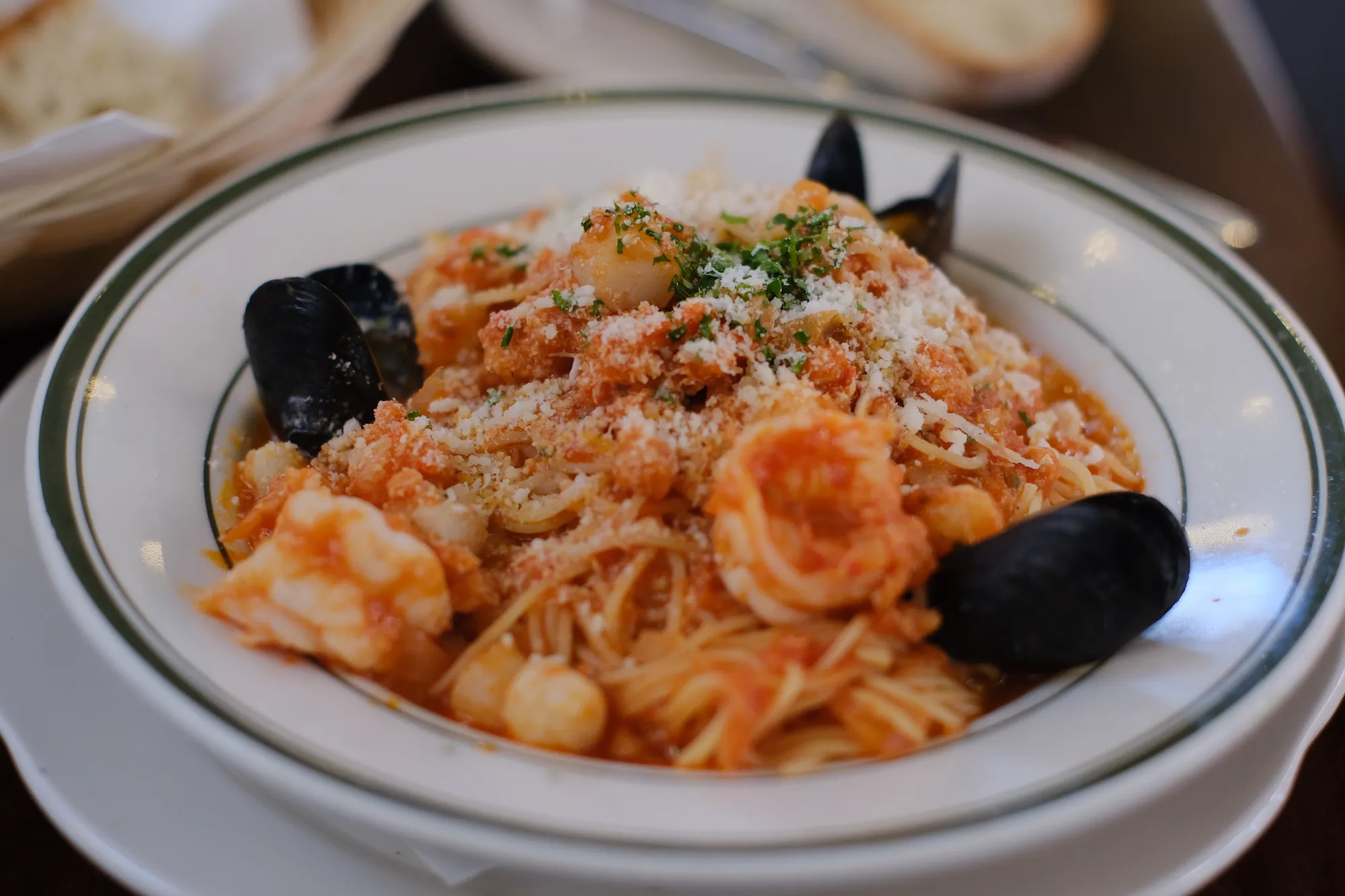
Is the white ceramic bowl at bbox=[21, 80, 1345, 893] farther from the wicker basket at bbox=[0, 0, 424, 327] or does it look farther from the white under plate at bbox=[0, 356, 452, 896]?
the wicker basket at bbox=[0, 0, 424, 327]

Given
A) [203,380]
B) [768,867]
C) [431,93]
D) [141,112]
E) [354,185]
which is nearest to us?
[768,867]

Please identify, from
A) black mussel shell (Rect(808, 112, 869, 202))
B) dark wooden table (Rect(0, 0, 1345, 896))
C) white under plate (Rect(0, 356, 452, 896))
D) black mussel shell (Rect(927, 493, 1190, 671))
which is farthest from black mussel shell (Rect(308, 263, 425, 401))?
black mussel shell (Rect(927, 493, 1190, 671))

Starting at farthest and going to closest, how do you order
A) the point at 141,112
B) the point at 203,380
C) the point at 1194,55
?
the point at 1194,55, the point at 141,112, the point at 203,380

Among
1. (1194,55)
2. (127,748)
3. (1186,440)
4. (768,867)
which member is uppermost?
(1194,55)

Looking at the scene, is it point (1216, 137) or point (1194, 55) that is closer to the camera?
point (1216, 137)

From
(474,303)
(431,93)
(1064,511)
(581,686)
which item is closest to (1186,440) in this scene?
(1064,511)

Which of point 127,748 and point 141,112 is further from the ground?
point 141,112

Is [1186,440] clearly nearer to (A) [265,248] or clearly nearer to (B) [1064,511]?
(B) [1064,511]

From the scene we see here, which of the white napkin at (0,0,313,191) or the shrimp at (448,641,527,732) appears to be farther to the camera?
the white napkin at (0,0,313,191)
